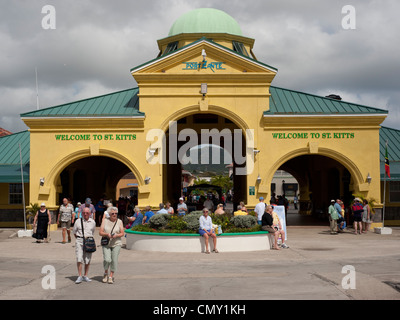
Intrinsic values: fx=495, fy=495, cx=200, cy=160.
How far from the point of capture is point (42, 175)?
2478cm

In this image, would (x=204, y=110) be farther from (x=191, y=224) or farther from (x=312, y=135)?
(x=191, y=224)

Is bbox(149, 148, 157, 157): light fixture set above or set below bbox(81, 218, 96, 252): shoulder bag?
above

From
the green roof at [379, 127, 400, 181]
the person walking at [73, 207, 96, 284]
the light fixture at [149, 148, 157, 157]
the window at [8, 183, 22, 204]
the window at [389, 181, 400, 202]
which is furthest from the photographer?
the window at [8, 183, 22, 204]

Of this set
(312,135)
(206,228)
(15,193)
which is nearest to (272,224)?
(206,228)

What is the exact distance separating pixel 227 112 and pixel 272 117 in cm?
225

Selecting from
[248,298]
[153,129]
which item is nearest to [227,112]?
[153,129]

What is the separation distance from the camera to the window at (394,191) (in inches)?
1042

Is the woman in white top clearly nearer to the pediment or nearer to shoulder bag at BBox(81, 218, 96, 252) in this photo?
shoulder bag at BBox(81, 218, 96, 252)

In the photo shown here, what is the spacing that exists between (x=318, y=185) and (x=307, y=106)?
934 cm

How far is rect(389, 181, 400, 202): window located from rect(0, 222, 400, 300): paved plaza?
8.81 m

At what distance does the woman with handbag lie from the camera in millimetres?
10781

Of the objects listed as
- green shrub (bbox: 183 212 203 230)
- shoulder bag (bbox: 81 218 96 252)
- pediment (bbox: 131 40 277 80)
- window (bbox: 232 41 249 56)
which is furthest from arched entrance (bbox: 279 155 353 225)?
shoulder bag (bbox: 81 218 96 252)

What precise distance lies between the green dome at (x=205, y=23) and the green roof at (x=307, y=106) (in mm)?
6149
